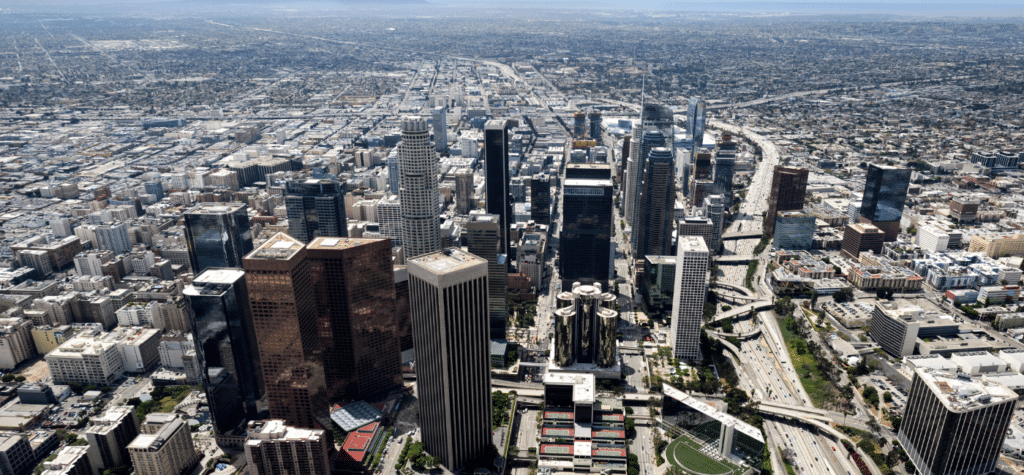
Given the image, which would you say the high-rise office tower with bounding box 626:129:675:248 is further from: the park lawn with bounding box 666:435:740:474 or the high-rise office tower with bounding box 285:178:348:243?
the high-rise office tower with bounding box 285:178:348:243

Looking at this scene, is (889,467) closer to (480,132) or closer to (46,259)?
(46,259)

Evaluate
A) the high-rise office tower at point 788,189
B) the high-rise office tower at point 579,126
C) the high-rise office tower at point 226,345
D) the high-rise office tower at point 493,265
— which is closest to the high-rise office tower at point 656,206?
the high-rise office tower at point 788,189

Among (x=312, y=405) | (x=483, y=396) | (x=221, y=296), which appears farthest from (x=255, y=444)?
(x=483, y=396)

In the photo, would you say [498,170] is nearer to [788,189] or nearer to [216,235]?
[216,235]

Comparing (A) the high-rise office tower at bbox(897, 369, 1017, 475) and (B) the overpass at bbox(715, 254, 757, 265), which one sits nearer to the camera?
(A) the high-rise office tower at bbox(897, 369, 1017, 475)

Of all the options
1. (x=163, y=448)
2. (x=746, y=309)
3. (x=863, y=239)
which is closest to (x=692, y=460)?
(x=746, y=309)

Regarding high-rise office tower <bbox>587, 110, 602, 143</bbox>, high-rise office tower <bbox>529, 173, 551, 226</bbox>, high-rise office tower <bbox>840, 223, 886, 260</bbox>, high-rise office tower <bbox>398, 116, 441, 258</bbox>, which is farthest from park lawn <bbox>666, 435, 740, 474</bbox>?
high-rise office tower <bbox>587, 110, 602, 143</bbox>

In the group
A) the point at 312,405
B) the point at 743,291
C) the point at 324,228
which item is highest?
the point at 324,228
